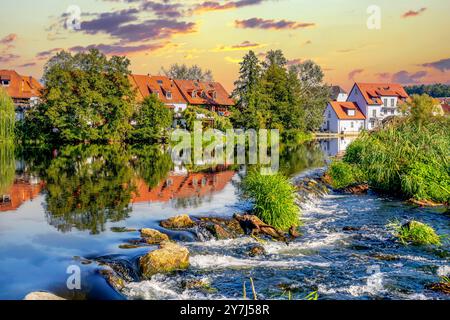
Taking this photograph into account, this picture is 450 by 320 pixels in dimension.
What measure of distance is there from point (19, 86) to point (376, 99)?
189ft

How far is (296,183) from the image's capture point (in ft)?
79.8

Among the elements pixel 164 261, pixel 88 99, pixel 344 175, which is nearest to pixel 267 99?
pixel 88 99

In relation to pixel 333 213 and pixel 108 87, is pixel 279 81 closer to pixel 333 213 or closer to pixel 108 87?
pixel 108 87

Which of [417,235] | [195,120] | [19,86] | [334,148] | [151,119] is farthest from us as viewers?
[19,86]

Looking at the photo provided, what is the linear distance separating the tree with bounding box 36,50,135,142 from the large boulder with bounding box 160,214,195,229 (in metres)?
41.3

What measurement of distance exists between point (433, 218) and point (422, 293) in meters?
7.77

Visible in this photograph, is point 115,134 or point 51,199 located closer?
point 51,199

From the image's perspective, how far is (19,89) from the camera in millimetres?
68562

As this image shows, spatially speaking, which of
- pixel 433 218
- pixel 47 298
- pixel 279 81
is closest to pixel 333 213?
pixel 433 218

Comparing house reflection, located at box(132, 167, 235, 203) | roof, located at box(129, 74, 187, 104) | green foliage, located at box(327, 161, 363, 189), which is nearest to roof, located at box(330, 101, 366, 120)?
roof, located at box(129, 74, 187, 104)

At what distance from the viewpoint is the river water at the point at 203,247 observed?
424 inches

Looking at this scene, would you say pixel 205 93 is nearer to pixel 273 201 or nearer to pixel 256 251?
pixel 273 201

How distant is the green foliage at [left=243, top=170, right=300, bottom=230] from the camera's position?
52.6ft
